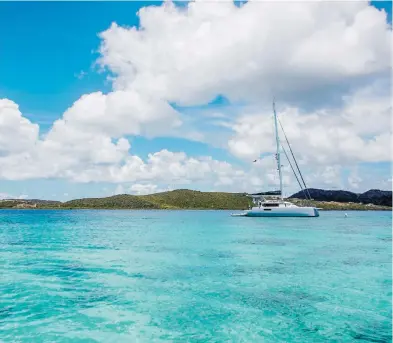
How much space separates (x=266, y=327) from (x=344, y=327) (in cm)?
320

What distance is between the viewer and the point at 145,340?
13.5m

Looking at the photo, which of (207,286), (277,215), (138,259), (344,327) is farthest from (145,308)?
(277,215)

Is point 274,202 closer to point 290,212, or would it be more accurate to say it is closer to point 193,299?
point 290,212

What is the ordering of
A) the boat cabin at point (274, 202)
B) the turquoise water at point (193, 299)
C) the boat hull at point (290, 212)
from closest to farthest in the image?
the turquoise water at point (193, 299), the boat hull at point (290, 212), the boat cabin at point (274, 202)

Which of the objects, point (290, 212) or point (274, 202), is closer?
point (290, 212)

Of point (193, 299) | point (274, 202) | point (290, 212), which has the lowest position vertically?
point (193, 299)

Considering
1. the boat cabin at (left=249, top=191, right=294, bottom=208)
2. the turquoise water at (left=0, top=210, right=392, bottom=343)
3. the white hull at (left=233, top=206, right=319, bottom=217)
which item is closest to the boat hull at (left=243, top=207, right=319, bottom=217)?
the white hull at (left=233, top=206, right=319, bottom=217)

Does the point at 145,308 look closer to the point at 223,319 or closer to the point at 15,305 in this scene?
the point at 223,319

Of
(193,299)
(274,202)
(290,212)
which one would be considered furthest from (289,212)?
(193,299)

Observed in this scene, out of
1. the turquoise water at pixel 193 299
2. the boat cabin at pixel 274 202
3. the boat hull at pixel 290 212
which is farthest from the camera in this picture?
the boat cabin at pixel 274 202

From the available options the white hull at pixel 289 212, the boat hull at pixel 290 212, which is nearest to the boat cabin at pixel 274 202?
the white hull at pixel 289 212

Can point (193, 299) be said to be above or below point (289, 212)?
below

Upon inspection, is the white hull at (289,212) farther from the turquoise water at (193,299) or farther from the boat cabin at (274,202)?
the turquoise water at (193,299)

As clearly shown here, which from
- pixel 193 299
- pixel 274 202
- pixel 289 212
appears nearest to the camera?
pixel 193 299
